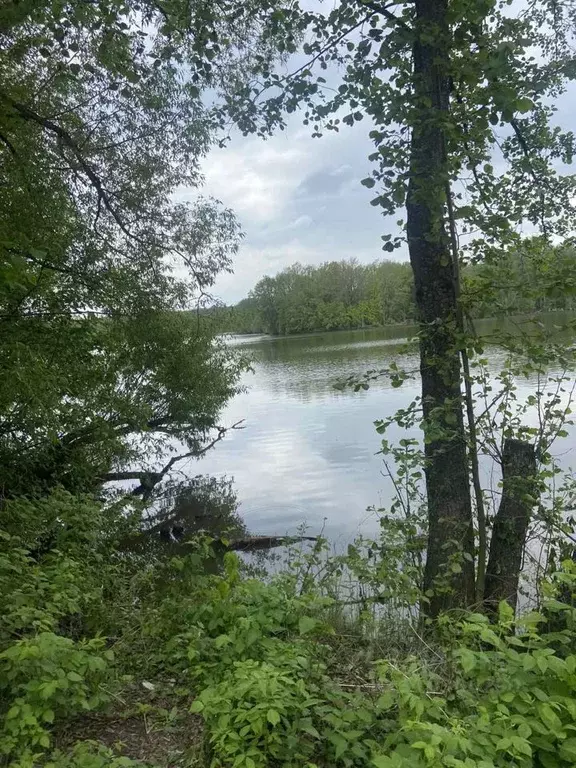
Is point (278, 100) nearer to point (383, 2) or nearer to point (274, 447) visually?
point (383, 2)

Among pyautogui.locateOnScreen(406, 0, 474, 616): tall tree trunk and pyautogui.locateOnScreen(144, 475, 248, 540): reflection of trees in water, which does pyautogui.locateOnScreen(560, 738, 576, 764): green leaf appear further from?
pyautogui.locateOnScreen(144, 475, 248, 540): reflection of trees in water

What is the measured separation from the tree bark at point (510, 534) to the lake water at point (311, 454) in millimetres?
986

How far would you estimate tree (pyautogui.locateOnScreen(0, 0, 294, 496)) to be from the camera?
13.4 ft

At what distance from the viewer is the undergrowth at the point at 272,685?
1654 millimetres

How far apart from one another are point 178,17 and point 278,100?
3.07ft

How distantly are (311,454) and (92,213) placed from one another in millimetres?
8651

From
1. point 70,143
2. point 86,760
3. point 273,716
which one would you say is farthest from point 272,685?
point 70,143

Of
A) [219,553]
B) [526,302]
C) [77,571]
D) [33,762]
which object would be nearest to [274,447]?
[219,553]

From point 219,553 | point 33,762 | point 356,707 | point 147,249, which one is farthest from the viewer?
point 219,553

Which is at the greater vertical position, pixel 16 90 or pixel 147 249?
pixel 16 90

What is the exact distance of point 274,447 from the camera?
15.3 meters

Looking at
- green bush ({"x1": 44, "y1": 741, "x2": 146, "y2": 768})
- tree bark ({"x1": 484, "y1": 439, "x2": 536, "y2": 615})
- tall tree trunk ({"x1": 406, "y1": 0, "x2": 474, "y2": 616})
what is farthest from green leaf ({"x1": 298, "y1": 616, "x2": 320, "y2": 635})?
tree bark ({"x1": 484, "y1": 439, "x2": 536, "y2": 615})

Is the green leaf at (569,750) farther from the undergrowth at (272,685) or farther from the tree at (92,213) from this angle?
the tree at (92,213)

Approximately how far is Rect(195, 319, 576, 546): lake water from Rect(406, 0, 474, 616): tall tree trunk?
12.3 inches
